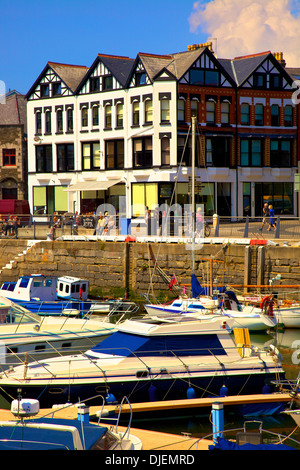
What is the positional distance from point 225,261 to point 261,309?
5758 millimetres

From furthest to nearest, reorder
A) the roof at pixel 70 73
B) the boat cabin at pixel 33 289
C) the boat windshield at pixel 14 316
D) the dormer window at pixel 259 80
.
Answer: the roof at pixel 70 73, the dormer window at pixel 259 80, the boat cabin at pixel 33 289, the boat windshield at pixel 14 316

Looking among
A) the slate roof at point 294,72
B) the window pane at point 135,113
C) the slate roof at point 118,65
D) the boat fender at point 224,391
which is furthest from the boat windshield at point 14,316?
the slate roof at point 294,72

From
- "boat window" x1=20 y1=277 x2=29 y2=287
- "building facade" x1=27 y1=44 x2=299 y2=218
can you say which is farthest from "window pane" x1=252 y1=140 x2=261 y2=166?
"boat window" x1=20 y1=277 x2=29 y2=287

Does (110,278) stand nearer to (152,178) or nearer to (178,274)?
(178,274)

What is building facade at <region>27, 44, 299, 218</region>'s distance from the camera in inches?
1772

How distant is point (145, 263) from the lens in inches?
1273

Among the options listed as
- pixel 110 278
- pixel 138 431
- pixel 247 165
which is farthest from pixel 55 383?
pixel 247 165

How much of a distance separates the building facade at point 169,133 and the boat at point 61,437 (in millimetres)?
34407

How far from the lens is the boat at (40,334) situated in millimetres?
18688

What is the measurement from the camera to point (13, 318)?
67.6ft

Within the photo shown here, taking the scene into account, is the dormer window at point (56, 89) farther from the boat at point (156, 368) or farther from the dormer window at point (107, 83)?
the boat at point (156, 368)

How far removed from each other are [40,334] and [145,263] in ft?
44.0

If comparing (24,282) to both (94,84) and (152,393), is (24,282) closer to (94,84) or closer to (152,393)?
(152,393)

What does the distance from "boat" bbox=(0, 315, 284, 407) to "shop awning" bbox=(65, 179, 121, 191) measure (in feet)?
102
